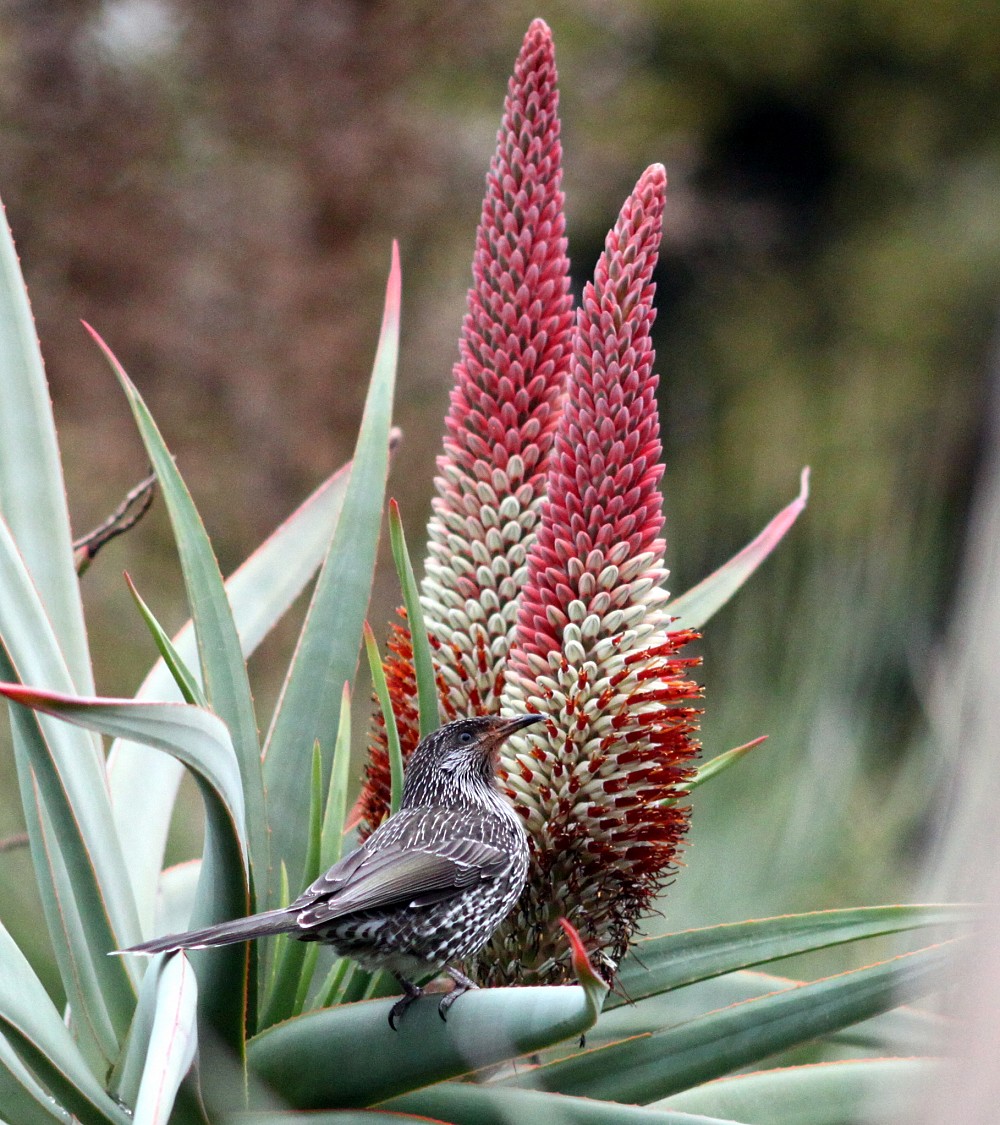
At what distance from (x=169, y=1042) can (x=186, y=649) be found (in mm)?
723

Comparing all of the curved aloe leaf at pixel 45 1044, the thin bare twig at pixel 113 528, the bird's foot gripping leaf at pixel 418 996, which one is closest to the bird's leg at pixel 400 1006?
the bird's foot gripping leaf at pixel 418 996

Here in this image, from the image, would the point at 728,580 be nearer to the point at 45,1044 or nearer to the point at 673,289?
the point at 45,1044

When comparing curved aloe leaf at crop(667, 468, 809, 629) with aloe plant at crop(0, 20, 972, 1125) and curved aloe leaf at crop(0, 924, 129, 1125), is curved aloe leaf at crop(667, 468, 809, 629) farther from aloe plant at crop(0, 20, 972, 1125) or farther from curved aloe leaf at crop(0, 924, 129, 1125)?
curved aloe leaf at crop(0, 924, 129, 1125)

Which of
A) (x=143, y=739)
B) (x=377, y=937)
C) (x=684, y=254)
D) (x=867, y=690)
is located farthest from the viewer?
(x=684, y=254)

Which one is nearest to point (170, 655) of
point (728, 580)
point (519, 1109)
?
point (519, 1109)

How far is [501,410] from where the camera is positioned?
4.11 ft

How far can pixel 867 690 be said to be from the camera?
182 centimetres

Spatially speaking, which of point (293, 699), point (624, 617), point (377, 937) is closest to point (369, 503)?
point (293, 699)

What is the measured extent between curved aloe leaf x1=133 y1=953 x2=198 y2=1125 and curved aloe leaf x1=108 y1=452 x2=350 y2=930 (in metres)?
0.44

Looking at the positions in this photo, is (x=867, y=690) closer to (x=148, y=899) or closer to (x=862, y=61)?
(x=148, y=899)

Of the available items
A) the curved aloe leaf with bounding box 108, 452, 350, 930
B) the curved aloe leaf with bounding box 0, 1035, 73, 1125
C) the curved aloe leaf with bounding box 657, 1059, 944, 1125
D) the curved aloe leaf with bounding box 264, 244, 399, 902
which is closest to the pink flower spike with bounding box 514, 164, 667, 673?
the curved aloe leaf with bounding box 264, 244, 399, 902

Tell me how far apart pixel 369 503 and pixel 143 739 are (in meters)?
0.56

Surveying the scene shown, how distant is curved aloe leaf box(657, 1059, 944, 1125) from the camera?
112cm

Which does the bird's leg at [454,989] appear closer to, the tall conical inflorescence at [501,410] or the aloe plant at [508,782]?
the aloe plant at [508,782]
